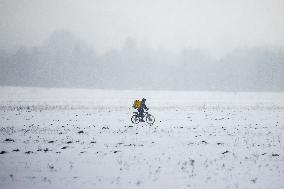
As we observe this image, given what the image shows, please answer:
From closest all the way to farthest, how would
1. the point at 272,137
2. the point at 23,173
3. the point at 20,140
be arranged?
1. the point at 23,173
2. the point at 20,140
3. the point at 272,137

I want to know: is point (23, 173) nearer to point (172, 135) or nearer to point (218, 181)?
point (218, 181)

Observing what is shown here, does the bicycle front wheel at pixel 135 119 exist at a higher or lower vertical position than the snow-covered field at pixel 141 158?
higher

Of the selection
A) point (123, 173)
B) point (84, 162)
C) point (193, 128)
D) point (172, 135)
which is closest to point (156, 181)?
point (123, 173)

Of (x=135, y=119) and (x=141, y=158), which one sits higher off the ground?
(x=135, y=119)

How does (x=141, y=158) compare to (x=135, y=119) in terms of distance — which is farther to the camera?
(x=135, y=119)

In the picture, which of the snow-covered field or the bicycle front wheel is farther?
the bicycle front wheel

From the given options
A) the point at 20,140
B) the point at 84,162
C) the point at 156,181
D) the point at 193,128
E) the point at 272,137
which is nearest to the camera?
the point at 156,181

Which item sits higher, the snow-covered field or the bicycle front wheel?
the bicycle front wheel

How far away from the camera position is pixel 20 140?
18234 mm

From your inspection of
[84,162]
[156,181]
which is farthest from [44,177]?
[156,181]

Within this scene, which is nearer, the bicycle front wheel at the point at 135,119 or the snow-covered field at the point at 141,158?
the snow-covered field at the point at 141,158

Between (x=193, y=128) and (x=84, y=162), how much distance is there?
40.2ft

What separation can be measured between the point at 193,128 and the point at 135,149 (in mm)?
8996

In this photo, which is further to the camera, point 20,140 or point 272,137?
point 272,137
